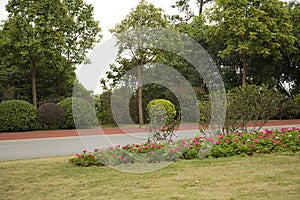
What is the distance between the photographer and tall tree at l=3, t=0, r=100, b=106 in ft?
68.7

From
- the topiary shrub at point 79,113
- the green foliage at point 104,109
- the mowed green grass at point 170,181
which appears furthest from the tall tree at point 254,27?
the mowed green grass at point 170,181

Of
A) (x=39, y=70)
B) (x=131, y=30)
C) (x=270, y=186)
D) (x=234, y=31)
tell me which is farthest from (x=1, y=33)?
(x=270, y=186)

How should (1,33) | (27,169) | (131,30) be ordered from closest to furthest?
(27,169) → (131,30) → (1,33)

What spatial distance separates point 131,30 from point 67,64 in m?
7.48

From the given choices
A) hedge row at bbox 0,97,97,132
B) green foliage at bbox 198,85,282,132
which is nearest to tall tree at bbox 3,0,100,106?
hedge row at bbox 0,97,97,132

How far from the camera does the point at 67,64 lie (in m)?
24.2

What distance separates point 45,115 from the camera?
18938 mm

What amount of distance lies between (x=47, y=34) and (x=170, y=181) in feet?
57.4

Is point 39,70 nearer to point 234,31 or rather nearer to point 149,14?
point 149,14

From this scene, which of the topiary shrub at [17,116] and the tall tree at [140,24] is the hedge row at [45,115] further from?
the tall tree at [140,24]

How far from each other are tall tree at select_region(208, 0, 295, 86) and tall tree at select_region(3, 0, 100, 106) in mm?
8962

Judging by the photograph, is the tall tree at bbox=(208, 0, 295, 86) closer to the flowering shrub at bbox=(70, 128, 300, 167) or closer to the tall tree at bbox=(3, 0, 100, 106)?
the tall tree at bbox=(3, 0, 100, 106)

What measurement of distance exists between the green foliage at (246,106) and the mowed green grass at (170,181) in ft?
8.82

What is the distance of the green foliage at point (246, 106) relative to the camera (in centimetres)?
1020
